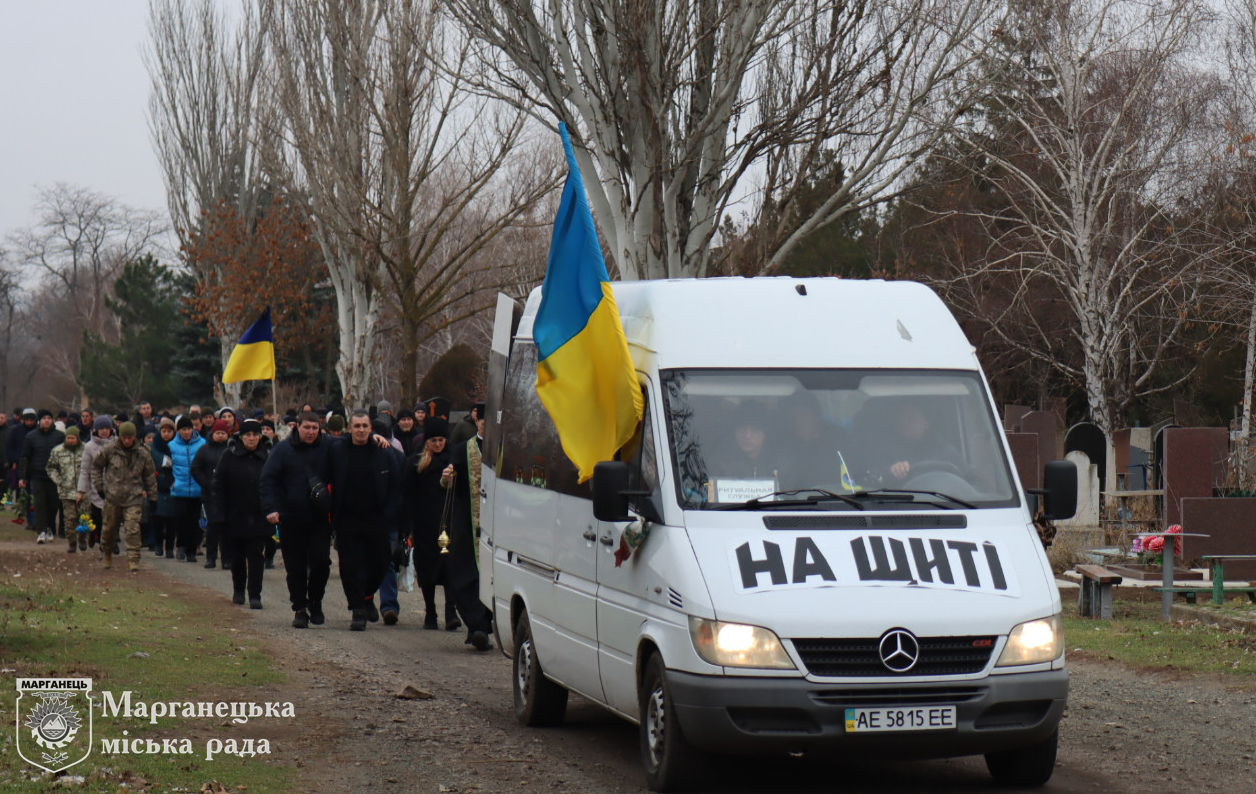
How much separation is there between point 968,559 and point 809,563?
720 millimetres

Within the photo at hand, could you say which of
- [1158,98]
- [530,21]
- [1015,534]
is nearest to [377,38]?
[530,21]

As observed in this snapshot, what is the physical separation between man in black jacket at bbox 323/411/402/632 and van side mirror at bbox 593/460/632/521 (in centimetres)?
724

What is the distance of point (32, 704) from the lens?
Result: 8969mm

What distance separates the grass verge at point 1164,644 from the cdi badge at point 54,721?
289 inches

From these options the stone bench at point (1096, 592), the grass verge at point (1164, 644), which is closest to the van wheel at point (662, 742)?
the grass verge at point (1164, 644)

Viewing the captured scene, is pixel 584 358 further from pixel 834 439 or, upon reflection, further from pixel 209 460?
pixel 209 460

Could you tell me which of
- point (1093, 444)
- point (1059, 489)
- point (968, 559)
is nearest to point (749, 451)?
point (968, 559)

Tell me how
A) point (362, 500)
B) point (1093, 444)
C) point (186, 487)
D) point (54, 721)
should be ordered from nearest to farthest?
point (54, 721)
point (362, 500)
point (186, 487)
point (1093, 444)

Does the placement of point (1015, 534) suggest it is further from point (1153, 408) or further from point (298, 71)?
point (1153, 408)

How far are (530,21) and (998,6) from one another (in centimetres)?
664

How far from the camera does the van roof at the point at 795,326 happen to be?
25.6 feet

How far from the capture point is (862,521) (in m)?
7.12

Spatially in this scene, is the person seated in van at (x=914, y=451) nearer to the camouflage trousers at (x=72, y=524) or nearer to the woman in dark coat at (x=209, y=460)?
the woman in dark coat at (x=209, y=460)

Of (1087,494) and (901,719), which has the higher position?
(1087,494)
